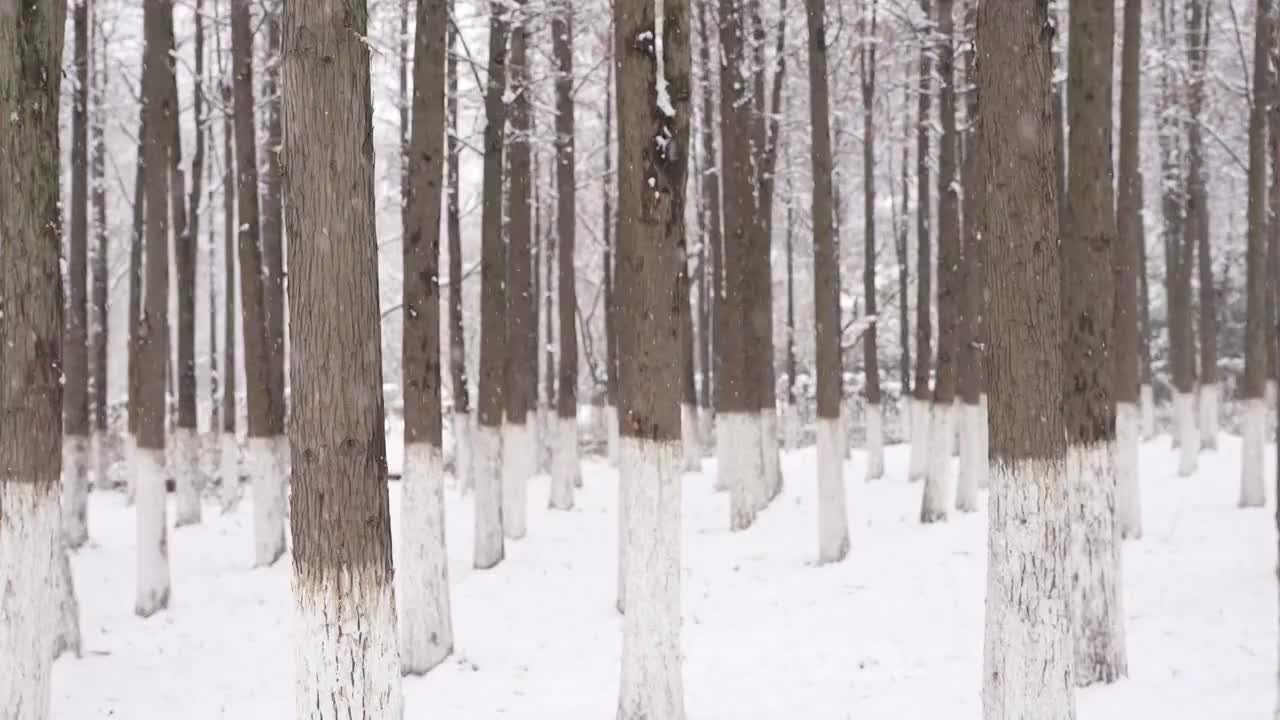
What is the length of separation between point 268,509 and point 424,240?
277 inches

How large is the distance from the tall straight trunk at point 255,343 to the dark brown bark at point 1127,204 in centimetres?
1093

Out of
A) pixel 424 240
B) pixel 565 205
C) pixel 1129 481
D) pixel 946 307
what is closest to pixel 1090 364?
pixel 424 240

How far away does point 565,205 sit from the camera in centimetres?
1873

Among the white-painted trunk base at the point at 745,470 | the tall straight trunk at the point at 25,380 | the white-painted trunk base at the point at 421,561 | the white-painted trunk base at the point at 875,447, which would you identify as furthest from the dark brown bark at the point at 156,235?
the white-painted trunk base at the point at 875,447

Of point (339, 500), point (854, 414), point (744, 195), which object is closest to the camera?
point (339, 500)

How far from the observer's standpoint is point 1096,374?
7.60 m

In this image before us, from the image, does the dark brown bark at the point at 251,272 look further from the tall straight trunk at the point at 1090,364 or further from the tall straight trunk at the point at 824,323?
the tall straight trunk at the point at 1090,364

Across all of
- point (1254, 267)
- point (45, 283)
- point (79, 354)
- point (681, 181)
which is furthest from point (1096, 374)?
point (79, 354)

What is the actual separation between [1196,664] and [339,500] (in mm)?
6540

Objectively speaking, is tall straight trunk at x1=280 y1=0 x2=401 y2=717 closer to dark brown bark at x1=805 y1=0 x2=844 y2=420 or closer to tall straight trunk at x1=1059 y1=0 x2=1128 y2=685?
tall straight trunk at x1=1059 y1=0 x2=1128 y2=685

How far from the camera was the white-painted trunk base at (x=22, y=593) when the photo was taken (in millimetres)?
6656

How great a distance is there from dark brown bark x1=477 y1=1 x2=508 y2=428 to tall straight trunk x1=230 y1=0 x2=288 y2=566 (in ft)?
10.2

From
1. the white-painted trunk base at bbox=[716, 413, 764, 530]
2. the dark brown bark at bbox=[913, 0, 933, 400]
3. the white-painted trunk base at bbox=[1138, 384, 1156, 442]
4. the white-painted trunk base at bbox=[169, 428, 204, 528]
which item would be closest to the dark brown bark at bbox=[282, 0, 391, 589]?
the white-painted trunk base at bbox=[716, 413, 764, 530]

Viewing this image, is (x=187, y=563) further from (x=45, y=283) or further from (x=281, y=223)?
(x=45, y=283)
